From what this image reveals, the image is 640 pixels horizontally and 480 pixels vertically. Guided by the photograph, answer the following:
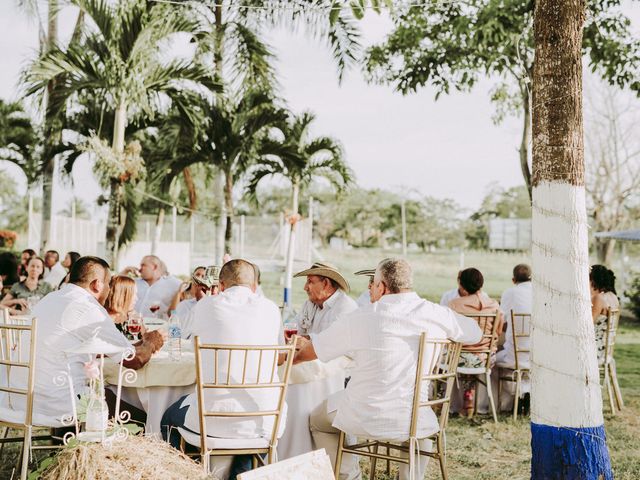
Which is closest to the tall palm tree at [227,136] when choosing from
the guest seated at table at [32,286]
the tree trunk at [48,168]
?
the tree trunk at [48,168]

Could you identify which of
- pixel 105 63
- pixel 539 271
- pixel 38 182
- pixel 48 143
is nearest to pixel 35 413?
pixel 539 271

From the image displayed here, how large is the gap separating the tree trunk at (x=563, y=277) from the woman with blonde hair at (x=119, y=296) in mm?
2507

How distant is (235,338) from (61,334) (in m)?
0.96

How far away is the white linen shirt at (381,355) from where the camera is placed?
12.6ft

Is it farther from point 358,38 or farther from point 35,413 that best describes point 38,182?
point 35,413

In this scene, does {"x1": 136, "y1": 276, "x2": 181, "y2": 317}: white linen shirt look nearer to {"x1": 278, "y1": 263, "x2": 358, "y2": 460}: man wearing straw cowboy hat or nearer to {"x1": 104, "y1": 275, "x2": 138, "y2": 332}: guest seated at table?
{"x1": 104, "y1": 275, "x2": 138, "y2": 332}: guest seated at table

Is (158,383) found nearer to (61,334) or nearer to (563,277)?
(61,334)

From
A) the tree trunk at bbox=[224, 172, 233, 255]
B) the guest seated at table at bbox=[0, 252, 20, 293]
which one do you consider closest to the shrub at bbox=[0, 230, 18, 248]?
the tree trunk at bbox=[224, 172, 233, 255]

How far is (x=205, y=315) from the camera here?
386 centimetres

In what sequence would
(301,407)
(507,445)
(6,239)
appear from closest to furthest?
1. (301,407)
2. (507,445)
3. (6,239)

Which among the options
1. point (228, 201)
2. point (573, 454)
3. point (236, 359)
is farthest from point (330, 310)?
point (228, 201)

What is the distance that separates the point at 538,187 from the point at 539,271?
44 cm

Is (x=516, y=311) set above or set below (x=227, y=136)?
below

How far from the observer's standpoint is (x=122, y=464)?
292 centimetres
